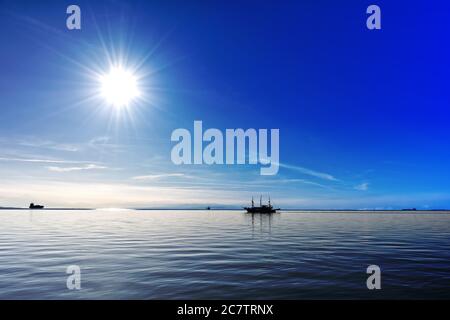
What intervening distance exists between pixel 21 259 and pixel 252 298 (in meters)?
18.2

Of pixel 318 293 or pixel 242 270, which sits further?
pixel 242 270

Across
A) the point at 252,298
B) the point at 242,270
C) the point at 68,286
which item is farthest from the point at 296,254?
the point at 68,286

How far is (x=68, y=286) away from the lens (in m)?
15.1

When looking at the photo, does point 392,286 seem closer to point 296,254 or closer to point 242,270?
Answer: point 242,270

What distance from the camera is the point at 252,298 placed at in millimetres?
13477
